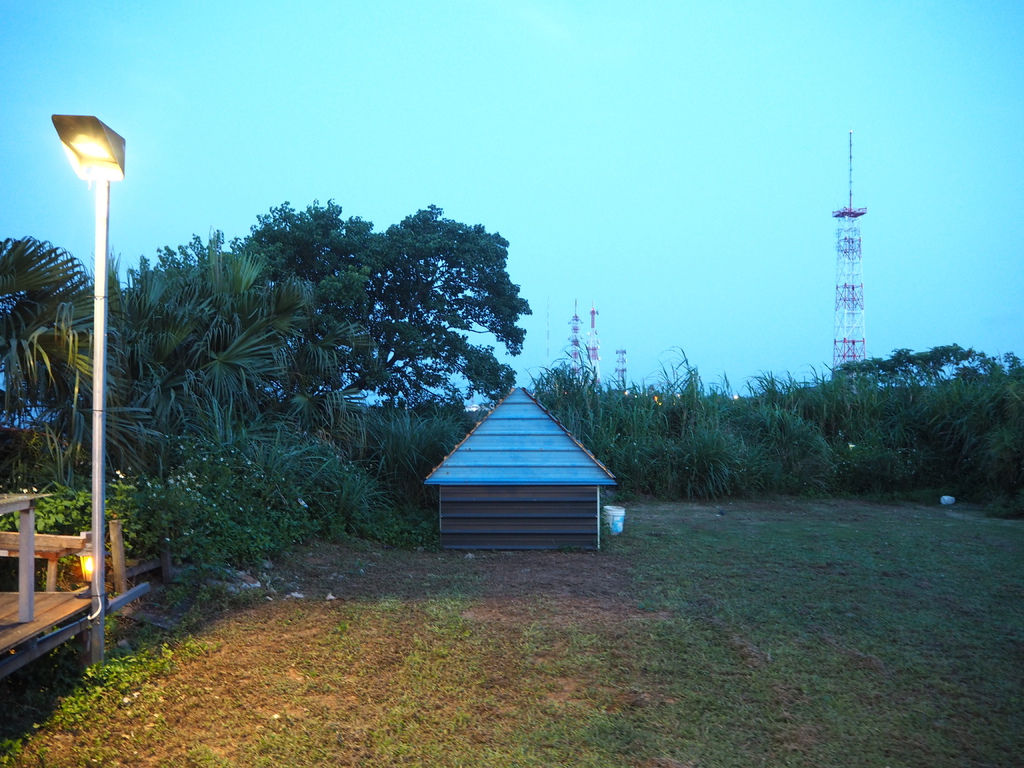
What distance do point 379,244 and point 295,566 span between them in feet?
18.3

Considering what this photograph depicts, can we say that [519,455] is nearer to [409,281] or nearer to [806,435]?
[409,281]

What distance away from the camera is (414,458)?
8742 millimetres

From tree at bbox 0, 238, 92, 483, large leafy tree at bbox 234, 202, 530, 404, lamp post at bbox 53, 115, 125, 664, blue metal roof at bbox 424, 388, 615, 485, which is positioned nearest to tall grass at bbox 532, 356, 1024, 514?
large leafy tree at bbox 234, 202, 530, 404

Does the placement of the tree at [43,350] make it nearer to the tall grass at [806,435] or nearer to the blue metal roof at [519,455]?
the blue metal roof at [519,455]

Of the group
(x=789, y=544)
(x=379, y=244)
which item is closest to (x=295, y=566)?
(x=789, y=544)

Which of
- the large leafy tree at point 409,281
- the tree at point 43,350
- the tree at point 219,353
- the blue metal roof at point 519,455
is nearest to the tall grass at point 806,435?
the large leafy tree at point 409,281

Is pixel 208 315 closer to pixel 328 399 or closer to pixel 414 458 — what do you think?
pixel 328 399

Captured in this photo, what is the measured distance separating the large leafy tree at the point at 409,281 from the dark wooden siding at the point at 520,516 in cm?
337

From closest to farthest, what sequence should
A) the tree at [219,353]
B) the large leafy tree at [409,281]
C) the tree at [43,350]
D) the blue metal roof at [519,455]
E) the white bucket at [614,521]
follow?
the tree at [43,350] → the tree at [219,353] → the blue metal roof at [519,455] → the white bucket at [614,521] → the large leafy tree at [409,281]

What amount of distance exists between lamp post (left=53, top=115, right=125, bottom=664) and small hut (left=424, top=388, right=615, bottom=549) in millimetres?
3537

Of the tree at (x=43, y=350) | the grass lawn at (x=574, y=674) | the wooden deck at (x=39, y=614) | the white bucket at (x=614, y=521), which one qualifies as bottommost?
the grass lawn at (x=574, y=674)

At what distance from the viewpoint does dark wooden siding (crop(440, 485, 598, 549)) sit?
7168mm

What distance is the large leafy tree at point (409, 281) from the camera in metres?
10.4

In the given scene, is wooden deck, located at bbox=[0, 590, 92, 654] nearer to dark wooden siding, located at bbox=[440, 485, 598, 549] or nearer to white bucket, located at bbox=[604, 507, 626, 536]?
dark wooden siding, located at bbox=[440, 485, 598, 549]
